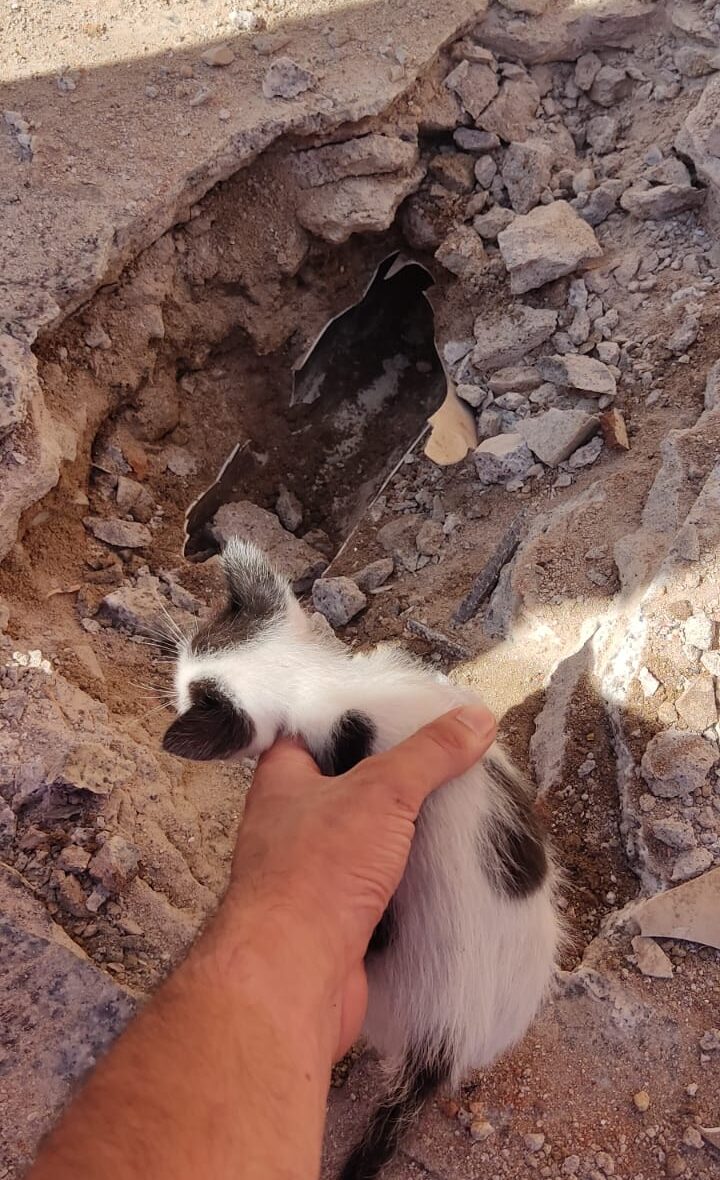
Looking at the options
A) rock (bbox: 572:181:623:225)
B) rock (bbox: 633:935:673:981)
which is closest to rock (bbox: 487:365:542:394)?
rock (bbox: 572:181:623:225)

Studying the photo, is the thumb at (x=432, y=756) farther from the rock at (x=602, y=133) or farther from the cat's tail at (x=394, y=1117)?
the rock at (x=602, y=133)

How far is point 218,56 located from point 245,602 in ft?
8.64

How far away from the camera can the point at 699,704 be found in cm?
218

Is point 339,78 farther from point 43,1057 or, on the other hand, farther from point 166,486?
point 43,1057

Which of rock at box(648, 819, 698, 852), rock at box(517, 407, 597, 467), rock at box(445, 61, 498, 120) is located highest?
rock at box(445, 61, 498, 120)

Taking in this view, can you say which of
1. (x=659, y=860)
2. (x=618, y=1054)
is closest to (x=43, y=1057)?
(x=618, y=1054)

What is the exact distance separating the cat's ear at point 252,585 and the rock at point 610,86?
126 inches

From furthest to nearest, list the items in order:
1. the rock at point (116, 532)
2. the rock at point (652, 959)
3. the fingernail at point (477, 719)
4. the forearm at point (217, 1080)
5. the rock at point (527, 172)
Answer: the rock at point (527, 172)
the rock at point (116, 532)
the rock at point (652, 959)
the fingernail at point (477, 719)
the forearm at point (217, 1080)

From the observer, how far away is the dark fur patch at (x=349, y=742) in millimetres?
1993

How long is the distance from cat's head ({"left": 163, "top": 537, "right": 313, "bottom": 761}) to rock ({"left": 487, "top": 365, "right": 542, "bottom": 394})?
5.46 feet

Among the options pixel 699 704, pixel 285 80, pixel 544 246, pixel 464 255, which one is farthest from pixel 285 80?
pixel 699 704

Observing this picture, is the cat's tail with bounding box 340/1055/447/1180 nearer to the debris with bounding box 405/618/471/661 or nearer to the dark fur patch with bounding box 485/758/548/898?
the dark fur patch with bounding box 485/758/548/898

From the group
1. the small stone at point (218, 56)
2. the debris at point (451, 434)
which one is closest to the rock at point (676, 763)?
the debris at point (451, 434)

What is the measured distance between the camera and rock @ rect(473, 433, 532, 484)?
10.8 feet
